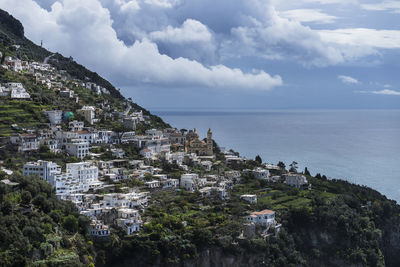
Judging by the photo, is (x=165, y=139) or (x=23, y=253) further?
(x=165, y=139)

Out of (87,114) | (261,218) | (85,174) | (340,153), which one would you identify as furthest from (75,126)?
(340,153)

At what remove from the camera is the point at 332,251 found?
4169 centimetres

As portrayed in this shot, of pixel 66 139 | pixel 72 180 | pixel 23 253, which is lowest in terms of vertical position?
pixel 23 253

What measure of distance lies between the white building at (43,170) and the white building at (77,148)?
7.53m

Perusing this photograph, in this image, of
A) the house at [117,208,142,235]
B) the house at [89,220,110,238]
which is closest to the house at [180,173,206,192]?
the house at [117,208,142,235]

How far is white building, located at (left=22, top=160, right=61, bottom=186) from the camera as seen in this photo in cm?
3822

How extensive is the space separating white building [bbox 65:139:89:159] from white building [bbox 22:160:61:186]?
296 inches

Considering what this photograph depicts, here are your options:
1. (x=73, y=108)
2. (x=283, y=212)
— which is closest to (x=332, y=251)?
(x=283, y=212)

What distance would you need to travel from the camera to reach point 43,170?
38375 mm

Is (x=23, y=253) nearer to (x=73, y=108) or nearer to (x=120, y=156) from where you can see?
(x=120, y=156)

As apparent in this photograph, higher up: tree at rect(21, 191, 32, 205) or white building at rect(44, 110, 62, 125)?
white building at rect(44, 110, 62, 125)

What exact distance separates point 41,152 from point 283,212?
2138 centimetres

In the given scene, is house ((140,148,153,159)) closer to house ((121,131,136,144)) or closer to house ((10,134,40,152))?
house ((121,131,136,144))

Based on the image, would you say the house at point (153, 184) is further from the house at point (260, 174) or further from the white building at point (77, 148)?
the house at point (260, 174)
